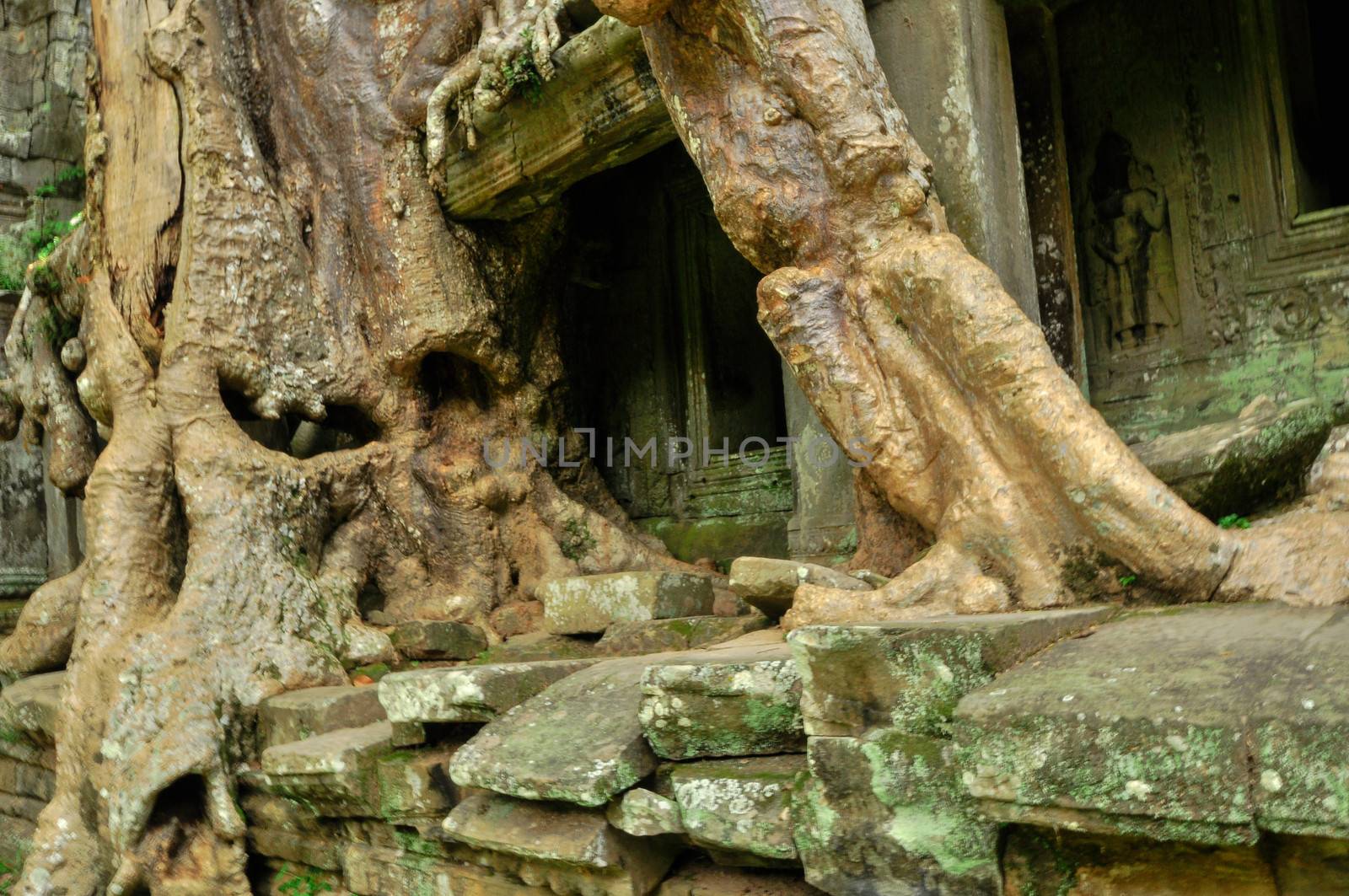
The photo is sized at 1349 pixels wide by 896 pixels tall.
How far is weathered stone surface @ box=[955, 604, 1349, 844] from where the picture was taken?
142 cm

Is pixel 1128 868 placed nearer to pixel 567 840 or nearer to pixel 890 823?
pixel 890 823

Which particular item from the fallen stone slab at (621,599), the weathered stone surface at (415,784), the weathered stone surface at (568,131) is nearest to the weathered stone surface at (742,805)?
the weathered stone surface at (415,784)

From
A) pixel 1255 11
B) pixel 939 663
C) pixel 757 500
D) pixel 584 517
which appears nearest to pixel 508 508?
pixel 584 517

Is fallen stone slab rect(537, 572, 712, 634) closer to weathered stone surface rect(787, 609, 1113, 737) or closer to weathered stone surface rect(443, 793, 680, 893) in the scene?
weathered stone surface rect(443, 793, 680, 893)

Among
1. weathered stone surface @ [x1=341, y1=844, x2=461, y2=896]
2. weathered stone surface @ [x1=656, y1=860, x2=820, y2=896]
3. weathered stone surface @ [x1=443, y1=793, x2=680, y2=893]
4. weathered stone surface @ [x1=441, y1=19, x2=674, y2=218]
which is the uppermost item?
weathered stone surface @ [x1=441, y1=19, x2=674, y2=218]

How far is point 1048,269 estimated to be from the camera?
444 cm

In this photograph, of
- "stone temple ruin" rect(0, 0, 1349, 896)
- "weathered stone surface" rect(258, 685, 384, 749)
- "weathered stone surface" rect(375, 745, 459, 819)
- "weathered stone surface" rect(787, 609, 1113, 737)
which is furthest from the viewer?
"weathered stone surface" rect(258, 685, 384, 749)

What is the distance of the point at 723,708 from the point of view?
2.22 metres

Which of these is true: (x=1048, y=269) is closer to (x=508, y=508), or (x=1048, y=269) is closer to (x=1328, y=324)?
(x=1328, y=324)

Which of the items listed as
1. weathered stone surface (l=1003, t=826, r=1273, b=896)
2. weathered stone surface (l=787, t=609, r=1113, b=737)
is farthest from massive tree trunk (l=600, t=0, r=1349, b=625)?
weathered stone surface (l=1003, t=826, r=1273, b=896)

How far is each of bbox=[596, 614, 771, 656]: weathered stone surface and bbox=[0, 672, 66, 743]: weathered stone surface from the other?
6.98 feet

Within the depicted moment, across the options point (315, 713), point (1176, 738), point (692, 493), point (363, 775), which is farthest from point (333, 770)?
point (692, 493)

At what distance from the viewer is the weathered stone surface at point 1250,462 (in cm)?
261

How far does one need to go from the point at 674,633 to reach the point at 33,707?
2.64 metres
